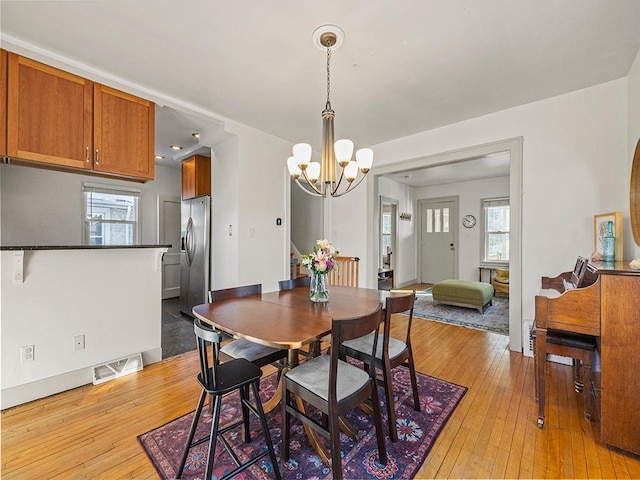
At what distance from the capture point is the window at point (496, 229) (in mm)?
6273

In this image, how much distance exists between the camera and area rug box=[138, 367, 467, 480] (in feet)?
4.78

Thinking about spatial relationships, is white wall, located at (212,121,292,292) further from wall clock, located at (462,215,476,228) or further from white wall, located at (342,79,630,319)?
wall clock, located at (462,215,476,228)

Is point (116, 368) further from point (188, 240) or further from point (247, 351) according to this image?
point (188, 240)

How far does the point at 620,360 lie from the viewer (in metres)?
1.61

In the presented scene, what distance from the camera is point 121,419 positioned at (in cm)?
190

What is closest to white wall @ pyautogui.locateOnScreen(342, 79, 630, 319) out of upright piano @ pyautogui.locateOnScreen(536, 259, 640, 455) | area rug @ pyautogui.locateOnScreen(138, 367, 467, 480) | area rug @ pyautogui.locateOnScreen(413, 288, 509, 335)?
area rug @ pyautogui.locateOnScreen(413, 288, 509, 335)

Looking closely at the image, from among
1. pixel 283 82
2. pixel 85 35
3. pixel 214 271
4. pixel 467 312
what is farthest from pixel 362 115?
pixel 467 312

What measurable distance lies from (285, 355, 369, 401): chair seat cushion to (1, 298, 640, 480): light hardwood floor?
1.89 ft

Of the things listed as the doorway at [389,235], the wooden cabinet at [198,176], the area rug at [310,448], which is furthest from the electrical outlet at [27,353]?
the doorway at [389,235]

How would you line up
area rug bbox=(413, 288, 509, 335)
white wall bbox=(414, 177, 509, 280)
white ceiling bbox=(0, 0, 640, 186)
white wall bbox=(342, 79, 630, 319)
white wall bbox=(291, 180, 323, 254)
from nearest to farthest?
1. white ceiling bbox=(0, 0, 640, 186)
2. white wall bbox=(342, 79, 630, 319)
3. area rug bbox=(413, 288, 509, 335)
4. white wall bbox=(291, 180, 323, 254)
5. white wall bbox=(414, 177, 509, 280)

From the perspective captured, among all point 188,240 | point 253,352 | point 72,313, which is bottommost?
point 253,352

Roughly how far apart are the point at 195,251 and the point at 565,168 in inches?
180

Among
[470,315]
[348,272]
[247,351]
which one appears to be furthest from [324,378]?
[470,315]

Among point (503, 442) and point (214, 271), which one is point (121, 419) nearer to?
point (214, 271)
